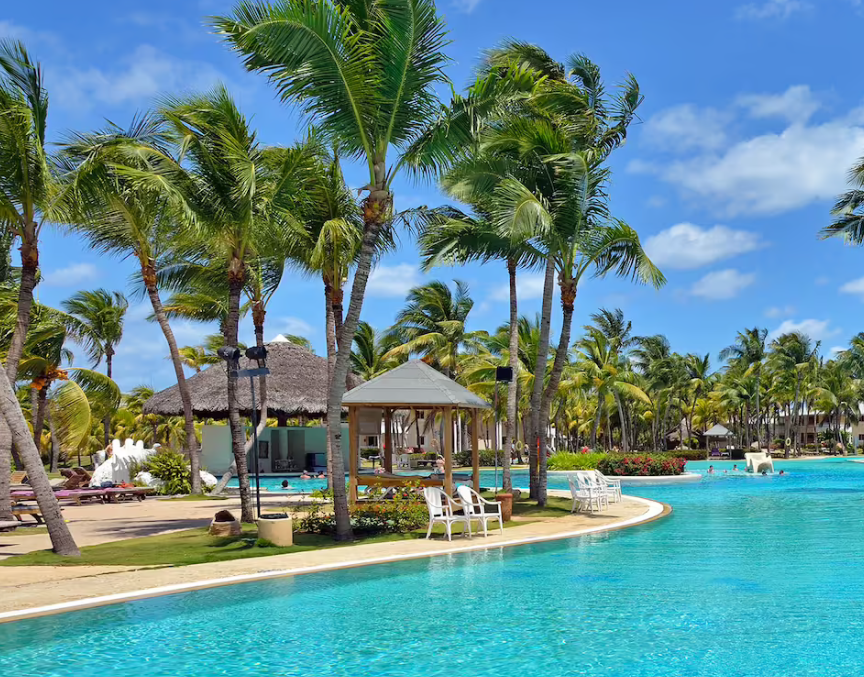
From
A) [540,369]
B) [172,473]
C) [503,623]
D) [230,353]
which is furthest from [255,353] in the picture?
[172,473]

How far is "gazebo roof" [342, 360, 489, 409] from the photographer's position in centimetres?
1448

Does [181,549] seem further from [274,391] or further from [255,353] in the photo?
[274,391]

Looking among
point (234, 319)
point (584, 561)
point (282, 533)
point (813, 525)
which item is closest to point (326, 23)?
point (234, 319)

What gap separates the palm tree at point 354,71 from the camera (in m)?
10.8

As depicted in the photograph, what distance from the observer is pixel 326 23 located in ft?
35.0

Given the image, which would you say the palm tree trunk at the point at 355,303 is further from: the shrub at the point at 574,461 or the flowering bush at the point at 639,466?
the shrub at the point at 574,461

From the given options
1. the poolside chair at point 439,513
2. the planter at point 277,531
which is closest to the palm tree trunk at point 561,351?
the poolside chair at point 439,513

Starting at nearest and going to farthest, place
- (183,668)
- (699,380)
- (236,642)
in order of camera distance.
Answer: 1. (183,668)
2. (236,642)
3. (699,380)

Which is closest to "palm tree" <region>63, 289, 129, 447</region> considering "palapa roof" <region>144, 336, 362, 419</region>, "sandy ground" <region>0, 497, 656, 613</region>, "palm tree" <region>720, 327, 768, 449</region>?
"palapa roof" <region>144, 336, 362, 419</region>

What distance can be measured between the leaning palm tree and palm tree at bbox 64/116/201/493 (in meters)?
0.50

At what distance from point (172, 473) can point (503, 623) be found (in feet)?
59.7

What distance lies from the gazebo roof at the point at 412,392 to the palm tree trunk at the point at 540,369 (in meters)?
1.75

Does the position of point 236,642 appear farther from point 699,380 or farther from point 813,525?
point 699,380

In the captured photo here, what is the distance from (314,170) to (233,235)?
1873 millimetres
